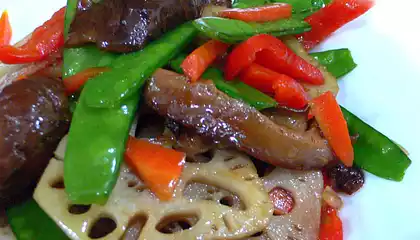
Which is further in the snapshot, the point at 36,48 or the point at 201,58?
the point at 36,48

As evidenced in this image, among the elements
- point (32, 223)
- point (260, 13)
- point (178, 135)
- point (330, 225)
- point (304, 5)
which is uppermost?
point (260, 13)

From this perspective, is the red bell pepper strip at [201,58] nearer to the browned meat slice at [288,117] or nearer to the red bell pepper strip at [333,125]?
the browned meat slice at [288,117]

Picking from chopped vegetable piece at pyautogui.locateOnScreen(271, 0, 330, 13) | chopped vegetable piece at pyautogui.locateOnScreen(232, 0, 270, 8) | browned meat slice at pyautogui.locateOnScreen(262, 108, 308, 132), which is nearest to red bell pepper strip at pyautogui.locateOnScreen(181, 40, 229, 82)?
browned meat slice at pyautogui.locateOnScreen(262, 108, 308, 132)

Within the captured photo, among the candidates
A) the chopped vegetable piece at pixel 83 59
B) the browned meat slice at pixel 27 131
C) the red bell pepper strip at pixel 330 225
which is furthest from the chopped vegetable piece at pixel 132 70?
the red bell pepper strip at pixel 330 225

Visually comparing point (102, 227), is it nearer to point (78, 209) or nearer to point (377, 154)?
point (78, 209)

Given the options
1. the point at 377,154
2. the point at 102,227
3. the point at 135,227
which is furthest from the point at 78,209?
the point at 377,154

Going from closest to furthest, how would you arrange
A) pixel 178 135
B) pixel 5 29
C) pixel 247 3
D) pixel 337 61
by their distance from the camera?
pixel 178 135, pixel 337 61, pixel 247 3, pixel 5 29

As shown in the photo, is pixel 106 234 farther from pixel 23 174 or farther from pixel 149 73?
pixel 149 73
